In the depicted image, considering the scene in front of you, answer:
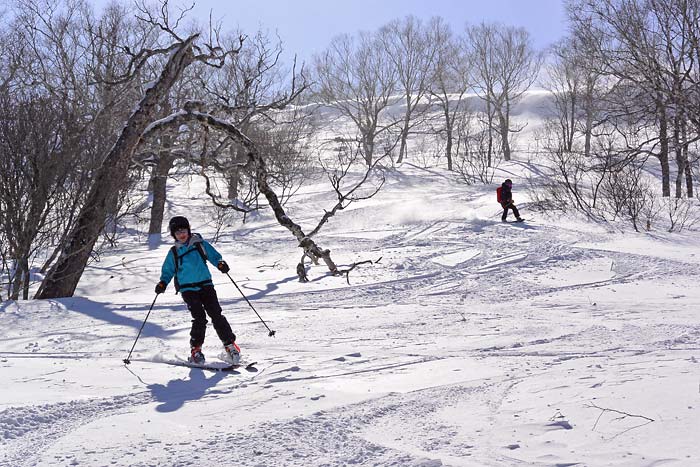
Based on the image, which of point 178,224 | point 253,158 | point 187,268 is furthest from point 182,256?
point 253,158

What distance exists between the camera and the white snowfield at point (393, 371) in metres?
3.32

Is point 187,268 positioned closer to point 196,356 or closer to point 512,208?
point 196,356

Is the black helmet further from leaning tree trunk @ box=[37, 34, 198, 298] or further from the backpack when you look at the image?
leaning tree trunk @ box=[37, 34, 198, 298]

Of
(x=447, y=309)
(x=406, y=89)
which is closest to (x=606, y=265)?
(x=447, y=309)

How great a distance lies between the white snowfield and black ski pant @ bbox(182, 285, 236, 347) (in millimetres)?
270

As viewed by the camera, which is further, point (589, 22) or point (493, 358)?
point (589, 22)

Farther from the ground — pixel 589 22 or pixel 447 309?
pixel 589 22

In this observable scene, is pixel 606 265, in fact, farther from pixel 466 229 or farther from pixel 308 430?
pixel 308 430

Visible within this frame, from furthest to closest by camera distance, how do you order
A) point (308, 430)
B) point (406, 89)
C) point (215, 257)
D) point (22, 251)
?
point (406, 89)
point (22, 251)
point (215, 257)
point (308, 430)

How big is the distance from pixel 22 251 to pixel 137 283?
356 centimetres

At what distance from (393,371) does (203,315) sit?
74.2 inches

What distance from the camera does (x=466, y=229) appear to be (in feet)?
53.9

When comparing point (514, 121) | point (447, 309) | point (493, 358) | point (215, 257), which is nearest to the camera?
point (493, 358)

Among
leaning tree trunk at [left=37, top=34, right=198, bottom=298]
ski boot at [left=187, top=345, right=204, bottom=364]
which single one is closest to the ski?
ski boot at [left=187, top=345, right=204, bottom=364]
